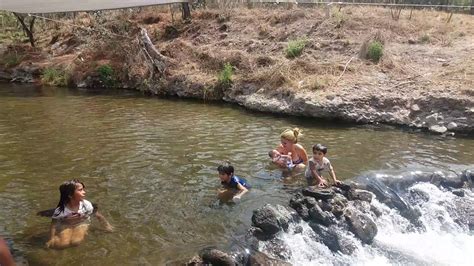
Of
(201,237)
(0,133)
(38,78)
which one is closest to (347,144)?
(201,237)

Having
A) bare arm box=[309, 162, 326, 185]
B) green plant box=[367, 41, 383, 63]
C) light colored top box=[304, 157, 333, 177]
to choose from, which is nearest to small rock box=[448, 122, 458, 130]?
green plant box=[367, 41, 383, 63]

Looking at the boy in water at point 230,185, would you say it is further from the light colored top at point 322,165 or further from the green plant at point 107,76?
the green plant at point 107,76

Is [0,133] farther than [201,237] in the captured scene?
Yes

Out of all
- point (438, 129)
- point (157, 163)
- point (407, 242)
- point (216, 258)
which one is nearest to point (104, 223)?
point (216, 258)

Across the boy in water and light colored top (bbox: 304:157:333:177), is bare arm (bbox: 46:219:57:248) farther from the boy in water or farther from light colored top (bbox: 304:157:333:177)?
light colored top (bbox: 304:157:333:177)

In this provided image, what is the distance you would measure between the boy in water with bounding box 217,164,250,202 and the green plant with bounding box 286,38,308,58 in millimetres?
9808

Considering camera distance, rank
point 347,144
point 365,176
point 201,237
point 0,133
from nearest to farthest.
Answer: point 201,237 < point 365,176 < point 347,144 < point 0,133

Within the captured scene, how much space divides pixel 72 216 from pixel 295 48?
469 inches

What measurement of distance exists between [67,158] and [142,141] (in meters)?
2.01

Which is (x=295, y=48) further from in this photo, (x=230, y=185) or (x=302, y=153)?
(x=230, y=185)

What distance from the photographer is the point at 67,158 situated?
10.5 metres

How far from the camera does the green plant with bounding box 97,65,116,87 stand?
21.0 meters

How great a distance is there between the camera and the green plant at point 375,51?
52.3 feet

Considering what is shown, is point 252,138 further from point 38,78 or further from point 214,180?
point 38,78
